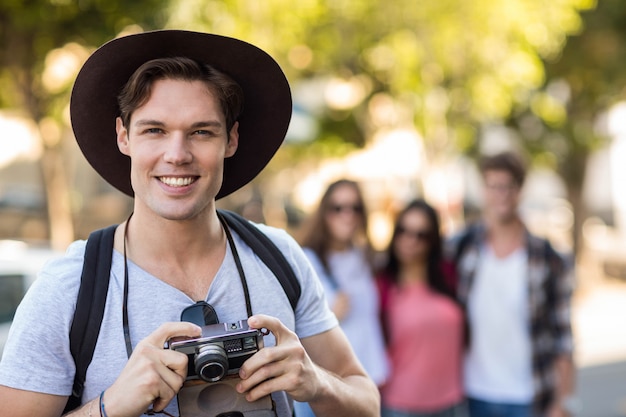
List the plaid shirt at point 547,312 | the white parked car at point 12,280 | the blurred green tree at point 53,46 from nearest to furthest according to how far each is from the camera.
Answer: the plaid shirt at point 547,312 → the white parked car at point 12,280 → the blurred green tree at point 53,46

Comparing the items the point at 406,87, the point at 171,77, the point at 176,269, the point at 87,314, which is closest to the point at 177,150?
the point at 171,77

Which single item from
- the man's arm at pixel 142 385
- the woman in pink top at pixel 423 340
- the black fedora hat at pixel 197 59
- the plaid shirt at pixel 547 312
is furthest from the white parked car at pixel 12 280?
the man's arm at pixel 142 385

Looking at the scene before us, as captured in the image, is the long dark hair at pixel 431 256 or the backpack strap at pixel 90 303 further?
the long dark hair at pixel 431 256

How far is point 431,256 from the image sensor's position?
16.7ft

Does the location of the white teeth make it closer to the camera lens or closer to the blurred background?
the camera lens

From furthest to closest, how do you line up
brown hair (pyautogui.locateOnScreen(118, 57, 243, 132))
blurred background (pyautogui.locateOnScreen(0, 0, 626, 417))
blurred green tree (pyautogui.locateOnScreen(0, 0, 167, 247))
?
blurred background (pyautogui.locateOnScreen(0, 0, 626, 417)) < blurred green tree (pyautogui.locateOnScreen(0, 0, 167, 247)) < brown hair (pyautogui.locateOnScreen(118, 57, 243, 132))

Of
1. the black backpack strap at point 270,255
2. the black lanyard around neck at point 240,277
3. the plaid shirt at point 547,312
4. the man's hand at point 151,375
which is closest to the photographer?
the man's hand at point 151,375

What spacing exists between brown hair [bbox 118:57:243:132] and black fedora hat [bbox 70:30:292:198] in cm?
4

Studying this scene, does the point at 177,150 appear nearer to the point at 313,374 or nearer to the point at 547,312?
the point at 313,374

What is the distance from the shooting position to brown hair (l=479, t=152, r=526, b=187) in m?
4.91

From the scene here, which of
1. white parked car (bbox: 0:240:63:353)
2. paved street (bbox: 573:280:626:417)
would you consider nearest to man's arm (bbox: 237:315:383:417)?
white parked car (bbox: 0:240:63:353)

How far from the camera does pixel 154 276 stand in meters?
2.06

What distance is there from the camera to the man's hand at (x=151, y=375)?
5.95ft

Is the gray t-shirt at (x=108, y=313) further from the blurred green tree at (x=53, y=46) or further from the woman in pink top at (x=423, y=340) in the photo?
the blurred green tree at (x=53, y=46)
